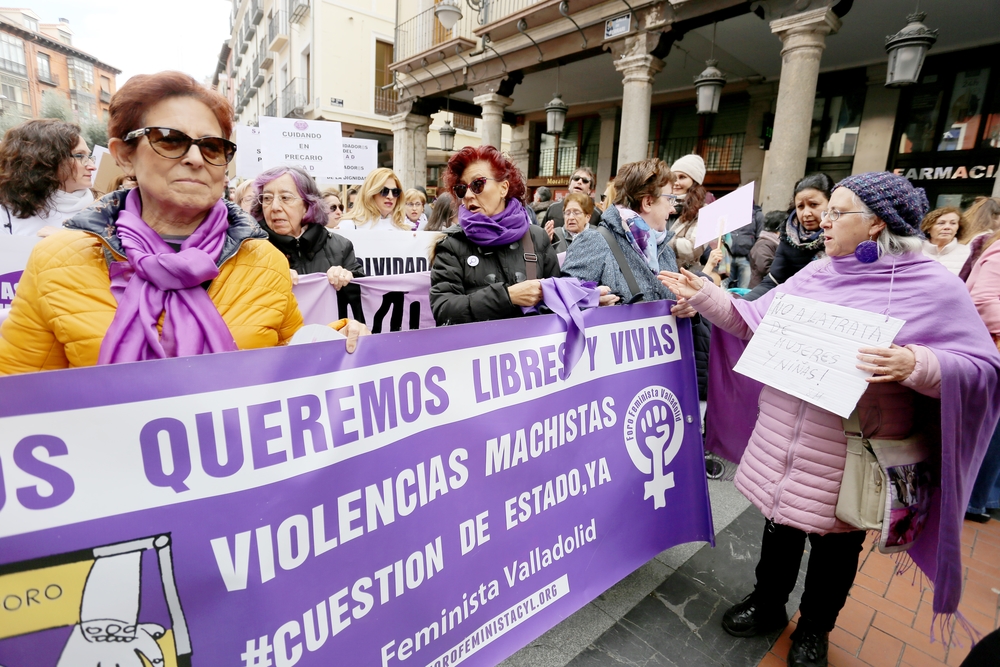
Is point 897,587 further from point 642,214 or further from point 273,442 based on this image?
point 273,442

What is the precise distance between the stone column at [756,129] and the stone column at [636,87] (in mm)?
3514

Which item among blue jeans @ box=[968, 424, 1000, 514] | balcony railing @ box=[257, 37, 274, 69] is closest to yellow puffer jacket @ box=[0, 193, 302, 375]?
blue jeans @ box=[968, 424, 1000, 514]

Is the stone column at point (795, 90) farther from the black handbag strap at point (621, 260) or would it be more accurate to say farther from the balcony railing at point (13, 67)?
the balcony railing at point (13, 67)

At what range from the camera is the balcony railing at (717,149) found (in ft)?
38.4

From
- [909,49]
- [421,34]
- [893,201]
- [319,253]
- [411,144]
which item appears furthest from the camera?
[421,34]

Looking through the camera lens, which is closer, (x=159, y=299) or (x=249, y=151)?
(x=159, y=299)

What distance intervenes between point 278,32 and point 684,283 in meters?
33.0

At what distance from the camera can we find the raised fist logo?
218cm

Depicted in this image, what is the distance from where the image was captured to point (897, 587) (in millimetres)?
2555

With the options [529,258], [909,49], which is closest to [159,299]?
[529,258]

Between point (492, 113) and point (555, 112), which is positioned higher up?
point (492, 113)

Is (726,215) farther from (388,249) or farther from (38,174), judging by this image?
(38,174)

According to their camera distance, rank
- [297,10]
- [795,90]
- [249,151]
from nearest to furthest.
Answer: [249,151] < [795,90] < [297,10]

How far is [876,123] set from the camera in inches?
361
